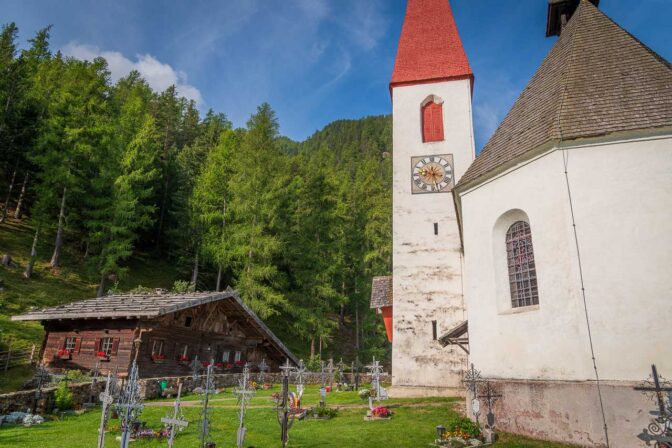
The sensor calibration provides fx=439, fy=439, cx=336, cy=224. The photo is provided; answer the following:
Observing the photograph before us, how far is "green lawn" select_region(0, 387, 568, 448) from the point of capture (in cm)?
898

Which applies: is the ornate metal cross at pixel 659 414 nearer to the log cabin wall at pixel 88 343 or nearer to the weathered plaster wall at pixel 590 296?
the weathered plaster wall at pixel 590 296

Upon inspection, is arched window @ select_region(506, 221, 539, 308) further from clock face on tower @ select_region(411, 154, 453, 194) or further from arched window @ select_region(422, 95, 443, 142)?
arched window @ select_region(422, 95, 443, 142)

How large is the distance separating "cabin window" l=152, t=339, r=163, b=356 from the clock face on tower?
12.7 meters

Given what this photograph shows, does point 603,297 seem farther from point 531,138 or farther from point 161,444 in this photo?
point 161,444

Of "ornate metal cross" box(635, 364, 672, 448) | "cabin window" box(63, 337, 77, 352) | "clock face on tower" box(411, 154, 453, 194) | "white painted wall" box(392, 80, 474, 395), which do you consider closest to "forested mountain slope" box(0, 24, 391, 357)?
"cabin window" box(63, 337, 77, 352)

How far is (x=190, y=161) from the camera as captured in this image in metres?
39.8

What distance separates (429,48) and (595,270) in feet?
57.0

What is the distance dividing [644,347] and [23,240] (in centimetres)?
3436

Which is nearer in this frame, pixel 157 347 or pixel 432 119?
Answer: pixel 157 347

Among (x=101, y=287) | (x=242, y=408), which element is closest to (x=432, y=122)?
(x=242, y=408)

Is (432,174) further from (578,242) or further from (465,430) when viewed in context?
(465,430)

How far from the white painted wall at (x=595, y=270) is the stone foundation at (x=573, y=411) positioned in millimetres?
243

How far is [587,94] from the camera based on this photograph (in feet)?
34.4

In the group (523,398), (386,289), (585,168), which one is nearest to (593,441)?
(523,398)
